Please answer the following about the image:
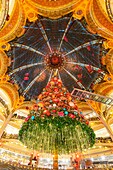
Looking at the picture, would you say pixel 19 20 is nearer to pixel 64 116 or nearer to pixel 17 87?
pixel 17 87

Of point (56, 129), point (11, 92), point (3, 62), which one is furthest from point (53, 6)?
point (56, 129)

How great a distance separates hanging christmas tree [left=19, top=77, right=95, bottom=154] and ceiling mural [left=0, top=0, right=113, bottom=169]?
675 centimetres

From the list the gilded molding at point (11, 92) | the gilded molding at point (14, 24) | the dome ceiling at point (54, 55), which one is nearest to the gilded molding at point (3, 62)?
the dome ceiling at point (54, 55)

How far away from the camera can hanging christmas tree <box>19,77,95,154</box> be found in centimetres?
645

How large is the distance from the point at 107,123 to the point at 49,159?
6.27m

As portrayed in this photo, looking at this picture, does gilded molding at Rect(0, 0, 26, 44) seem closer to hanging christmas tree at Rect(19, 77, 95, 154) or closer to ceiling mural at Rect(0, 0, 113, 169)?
ceiling mural at Rect(0, 0, 113, 169)

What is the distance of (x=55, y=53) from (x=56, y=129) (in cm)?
998

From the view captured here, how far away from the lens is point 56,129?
646 centimetres

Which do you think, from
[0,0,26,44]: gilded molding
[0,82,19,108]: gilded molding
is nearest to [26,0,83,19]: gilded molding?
[0,0,26,44]: gilded molding

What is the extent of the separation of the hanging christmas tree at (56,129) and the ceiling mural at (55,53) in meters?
6.75

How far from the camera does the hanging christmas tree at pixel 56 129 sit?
645cm

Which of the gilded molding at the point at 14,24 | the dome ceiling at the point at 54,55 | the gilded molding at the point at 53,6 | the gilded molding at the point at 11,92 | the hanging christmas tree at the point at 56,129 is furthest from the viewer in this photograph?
the gilded molding at the point at 11,92

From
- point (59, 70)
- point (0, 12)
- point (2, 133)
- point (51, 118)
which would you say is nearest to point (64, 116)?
point (51, 118)

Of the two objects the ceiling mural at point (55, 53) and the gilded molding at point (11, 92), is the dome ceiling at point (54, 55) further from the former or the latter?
the gilded molding at point (11, 92)
